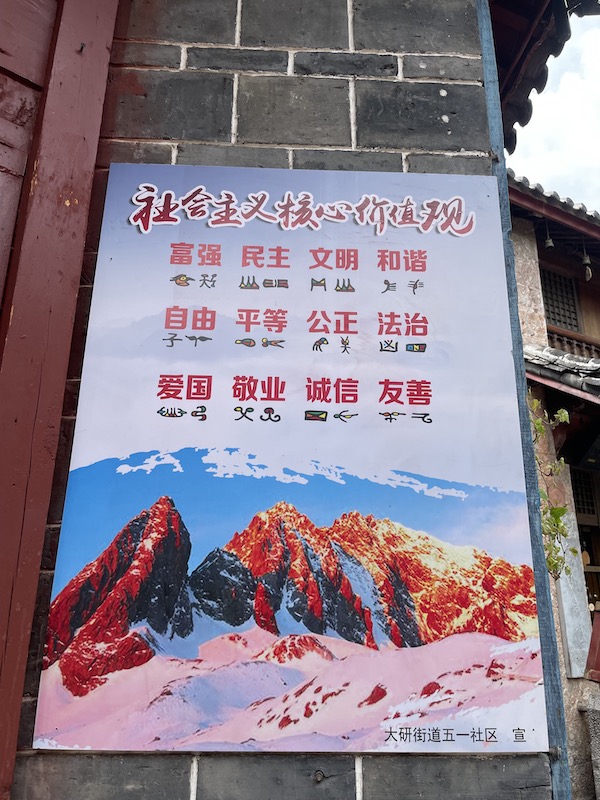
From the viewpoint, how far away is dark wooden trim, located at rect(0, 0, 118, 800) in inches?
68.1

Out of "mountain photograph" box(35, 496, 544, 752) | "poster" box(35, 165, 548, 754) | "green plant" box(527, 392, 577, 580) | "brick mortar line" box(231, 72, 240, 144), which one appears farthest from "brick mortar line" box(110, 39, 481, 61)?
"green plant" box(527, 392, 577, 580)

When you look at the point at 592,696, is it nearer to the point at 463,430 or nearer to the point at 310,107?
the point at 463,430

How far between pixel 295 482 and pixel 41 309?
90 centimetres

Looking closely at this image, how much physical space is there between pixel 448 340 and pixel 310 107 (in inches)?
39.4

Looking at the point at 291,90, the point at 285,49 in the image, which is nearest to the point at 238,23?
the point at 285,49

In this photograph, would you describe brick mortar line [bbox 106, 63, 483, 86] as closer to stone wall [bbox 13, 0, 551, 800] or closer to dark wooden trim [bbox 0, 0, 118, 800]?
stone wall [bbox 13, 0, 551, 800]

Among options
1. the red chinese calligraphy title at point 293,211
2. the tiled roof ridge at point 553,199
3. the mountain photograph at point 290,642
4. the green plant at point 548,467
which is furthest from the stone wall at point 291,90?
the tiled roof ridge at point 553,199

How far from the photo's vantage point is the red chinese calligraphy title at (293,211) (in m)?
2.20

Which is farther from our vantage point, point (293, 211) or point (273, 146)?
point (273, 146)

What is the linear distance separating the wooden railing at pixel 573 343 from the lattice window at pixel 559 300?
167mm

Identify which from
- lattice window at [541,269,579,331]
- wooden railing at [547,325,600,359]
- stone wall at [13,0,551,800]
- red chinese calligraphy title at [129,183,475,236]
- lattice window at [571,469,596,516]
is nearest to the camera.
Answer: red chinese calligraphy title at [129,183,475,236]

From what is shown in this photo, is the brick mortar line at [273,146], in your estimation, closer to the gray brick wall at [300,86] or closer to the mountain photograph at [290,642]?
the gray brick wall at [300,86]

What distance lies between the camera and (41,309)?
1982mm

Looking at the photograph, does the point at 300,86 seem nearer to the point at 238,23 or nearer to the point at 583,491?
the point at 238,23
